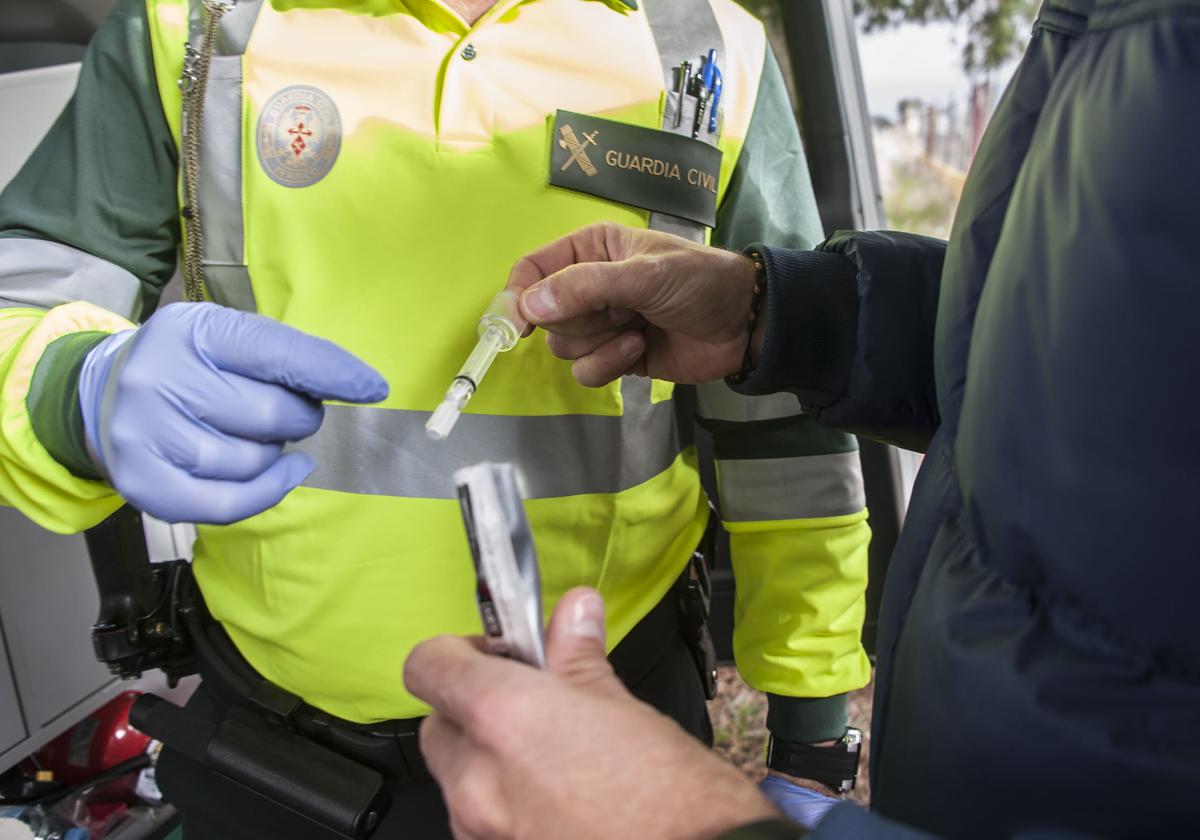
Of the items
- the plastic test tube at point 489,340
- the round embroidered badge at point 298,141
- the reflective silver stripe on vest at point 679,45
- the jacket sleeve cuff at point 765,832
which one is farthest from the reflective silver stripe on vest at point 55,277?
the jacket sleeve cuff at point 765,832

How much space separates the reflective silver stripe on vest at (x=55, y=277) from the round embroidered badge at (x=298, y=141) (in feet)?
0.75

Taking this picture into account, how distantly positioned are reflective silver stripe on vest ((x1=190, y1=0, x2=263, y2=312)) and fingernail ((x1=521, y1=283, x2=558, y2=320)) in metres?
0.34

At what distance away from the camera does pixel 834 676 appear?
1168mm

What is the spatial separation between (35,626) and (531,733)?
165 centimetres

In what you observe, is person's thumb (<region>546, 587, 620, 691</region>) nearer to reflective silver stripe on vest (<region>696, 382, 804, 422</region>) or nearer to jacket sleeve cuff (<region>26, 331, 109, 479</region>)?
jacket sleeve cuff (<region>26, 331, 109, 479</region>)

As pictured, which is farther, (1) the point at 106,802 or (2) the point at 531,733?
(1) the point at 106,802

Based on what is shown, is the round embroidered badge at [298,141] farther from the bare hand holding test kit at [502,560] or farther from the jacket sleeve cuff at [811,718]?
the jacket sleeve cuff at [811,718]

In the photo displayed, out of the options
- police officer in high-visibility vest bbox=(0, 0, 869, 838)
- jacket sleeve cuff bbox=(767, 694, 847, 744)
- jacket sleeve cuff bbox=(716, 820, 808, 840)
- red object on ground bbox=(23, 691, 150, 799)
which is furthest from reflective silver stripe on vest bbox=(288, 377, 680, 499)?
red object on ground bbox=(23, 691, 150, 799)

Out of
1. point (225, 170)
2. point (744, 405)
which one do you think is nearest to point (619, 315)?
point (744, 405)

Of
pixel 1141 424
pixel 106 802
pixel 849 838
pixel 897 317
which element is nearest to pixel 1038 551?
pixel 1141 424

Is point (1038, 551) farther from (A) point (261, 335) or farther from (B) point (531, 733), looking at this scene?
(A) point (261, 335)

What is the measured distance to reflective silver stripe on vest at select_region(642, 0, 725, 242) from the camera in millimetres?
1021

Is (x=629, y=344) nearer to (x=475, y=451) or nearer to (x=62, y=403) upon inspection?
(x=475, y=451)

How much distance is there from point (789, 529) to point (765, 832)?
31.4 inches
